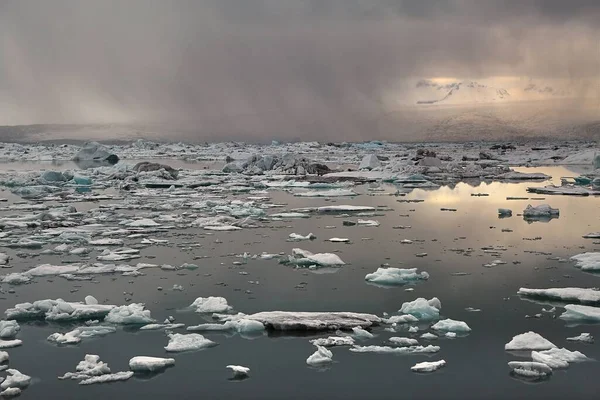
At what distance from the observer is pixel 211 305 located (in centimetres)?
A: 612

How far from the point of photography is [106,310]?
5.96 meters

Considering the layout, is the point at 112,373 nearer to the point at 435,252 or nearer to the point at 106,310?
the point at 106,310

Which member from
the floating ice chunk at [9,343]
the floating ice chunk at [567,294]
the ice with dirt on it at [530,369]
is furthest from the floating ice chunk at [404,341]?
the floating ice chunk at [9,343]

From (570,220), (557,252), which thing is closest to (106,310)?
(557,252)

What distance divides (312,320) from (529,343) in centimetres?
186

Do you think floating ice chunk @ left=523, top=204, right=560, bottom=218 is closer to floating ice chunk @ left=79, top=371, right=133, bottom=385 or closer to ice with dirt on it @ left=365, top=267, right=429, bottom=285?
ice with dirt on it @ left=365, top=267, right=429, bottom=285

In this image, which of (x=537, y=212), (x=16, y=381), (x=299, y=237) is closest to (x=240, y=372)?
(x=16, y=381)

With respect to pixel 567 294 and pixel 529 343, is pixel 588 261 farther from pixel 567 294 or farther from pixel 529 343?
pixel 529 343

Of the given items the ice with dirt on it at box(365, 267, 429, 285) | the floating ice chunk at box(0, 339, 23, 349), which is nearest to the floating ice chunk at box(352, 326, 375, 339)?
the ice with dirt on it at box(365, 267, 429, 285)

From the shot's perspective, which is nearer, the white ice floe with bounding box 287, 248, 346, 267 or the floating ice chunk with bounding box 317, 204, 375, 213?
the white ice floe with bounding box 287, 248, 346, 267

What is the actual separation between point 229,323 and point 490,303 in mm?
2691

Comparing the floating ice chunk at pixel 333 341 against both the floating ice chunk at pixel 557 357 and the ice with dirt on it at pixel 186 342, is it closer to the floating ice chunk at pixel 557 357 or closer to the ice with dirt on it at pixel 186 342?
the ice with dirt on it at pixel 186 342

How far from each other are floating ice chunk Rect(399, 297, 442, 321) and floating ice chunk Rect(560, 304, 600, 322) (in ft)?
3.92

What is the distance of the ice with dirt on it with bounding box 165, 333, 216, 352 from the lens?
509cm
